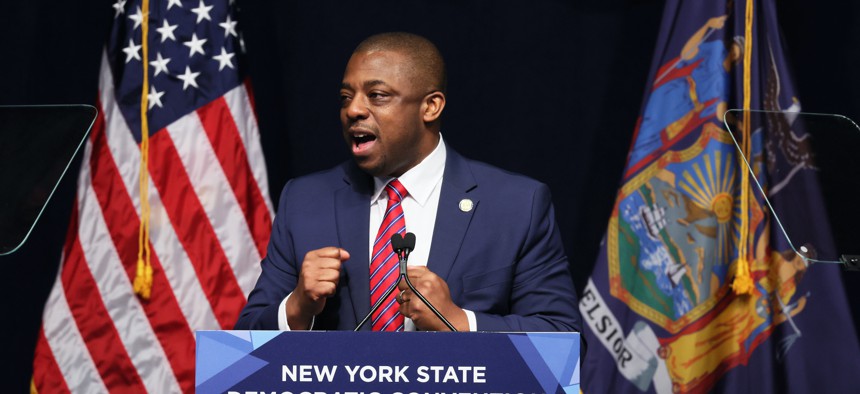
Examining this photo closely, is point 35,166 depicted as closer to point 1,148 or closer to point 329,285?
point 1,148

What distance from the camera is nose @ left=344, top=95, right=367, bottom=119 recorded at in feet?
7.87

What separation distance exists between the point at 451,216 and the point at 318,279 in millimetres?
455

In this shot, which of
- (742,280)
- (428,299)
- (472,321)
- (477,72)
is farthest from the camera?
(477,72)

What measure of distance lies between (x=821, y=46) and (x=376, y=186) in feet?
6.47

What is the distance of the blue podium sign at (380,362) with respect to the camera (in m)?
1.73

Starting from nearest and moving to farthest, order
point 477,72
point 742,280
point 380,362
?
point 380,362 → point 742,280 → point 477,72

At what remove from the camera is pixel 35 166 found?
2205mm

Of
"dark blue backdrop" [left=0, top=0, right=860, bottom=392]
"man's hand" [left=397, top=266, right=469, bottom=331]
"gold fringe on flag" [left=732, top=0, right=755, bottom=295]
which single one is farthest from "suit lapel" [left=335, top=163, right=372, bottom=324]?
"dark blue backdrop" [left=0, top=0, right=860, bottom=392]

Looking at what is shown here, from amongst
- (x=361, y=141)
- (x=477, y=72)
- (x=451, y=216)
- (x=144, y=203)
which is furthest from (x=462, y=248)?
(x=477, y=72)

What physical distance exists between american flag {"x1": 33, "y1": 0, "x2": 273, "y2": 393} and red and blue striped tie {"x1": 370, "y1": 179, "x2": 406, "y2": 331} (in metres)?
1.15

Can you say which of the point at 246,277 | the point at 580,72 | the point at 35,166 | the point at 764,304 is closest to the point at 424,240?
the point at 35,166

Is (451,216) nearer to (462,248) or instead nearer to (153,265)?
(462,248)

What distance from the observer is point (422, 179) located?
252 centimetres

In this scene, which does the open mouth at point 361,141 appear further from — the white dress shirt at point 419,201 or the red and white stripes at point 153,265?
the red and white stripes at point 153,265
